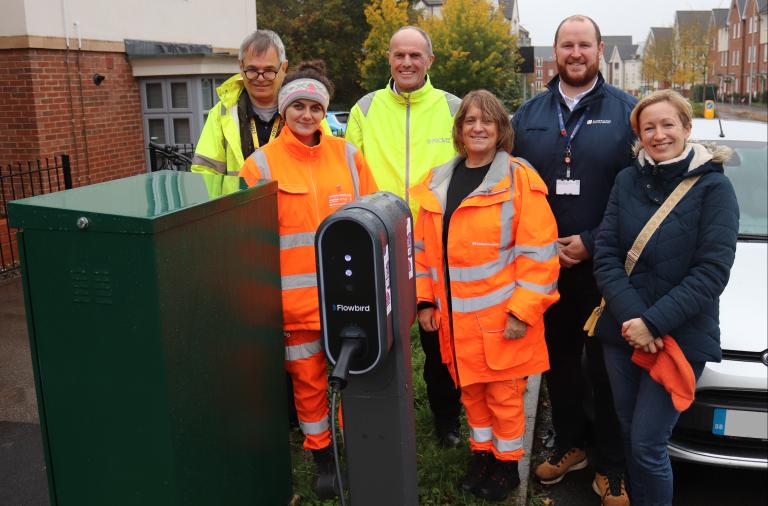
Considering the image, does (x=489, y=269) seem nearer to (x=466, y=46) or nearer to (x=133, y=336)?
(x=133, y=336)

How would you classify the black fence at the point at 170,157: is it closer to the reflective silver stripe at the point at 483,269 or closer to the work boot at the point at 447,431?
the work boot at the point at 447,431

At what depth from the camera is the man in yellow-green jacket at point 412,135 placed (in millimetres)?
4059

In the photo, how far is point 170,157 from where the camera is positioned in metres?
10.4

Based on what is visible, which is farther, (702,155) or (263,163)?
(263,163)

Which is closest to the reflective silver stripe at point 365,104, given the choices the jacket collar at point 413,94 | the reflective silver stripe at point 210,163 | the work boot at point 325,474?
the jacket collar at point 413,94

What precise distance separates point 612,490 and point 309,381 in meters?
1.51

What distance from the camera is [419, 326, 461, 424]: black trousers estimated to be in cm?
404

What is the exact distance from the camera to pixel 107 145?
10797 millimetres

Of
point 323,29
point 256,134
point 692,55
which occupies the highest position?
point 323,29

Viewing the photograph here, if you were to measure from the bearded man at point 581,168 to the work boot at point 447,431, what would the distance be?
0.72 m

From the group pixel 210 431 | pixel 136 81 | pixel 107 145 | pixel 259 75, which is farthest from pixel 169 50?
pixel 210 431

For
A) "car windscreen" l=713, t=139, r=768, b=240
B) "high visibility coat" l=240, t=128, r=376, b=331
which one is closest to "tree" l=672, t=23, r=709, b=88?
"car windscreen" l=713, t=139, r=768, b=240

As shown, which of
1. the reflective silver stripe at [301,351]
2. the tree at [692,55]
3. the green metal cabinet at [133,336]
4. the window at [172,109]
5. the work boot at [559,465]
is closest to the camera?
the green metal cabinet at [133,336]

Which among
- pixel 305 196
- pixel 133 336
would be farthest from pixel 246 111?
pixel 133 336
